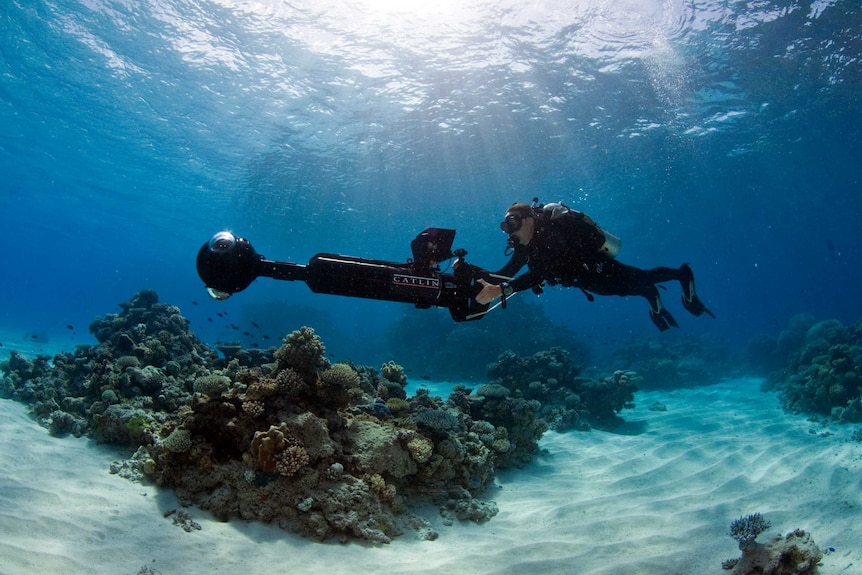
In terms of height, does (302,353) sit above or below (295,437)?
above

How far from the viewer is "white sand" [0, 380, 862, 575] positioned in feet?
12.6

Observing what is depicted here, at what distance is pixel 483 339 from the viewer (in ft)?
75.4

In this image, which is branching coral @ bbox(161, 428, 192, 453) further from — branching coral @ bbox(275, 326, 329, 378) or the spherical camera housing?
the spherical camera housing

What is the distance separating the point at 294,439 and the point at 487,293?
2.85m

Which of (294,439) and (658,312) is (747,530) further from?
(294,439)

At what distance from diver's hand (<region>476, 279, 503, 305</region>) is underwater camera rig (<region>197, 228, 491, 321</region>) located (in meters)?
0.06

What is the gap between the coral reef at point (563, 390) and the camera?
445 inches

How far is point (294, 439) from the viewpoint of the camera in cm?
504

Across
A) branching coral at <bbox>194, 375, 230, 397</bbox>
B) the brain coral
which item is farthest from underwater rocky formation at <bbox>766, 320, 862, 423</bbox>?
branching coral at <bbox>194, 375, 230, 397</bbox>

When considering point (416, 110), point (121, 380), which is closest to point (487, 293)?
point (121, 380)

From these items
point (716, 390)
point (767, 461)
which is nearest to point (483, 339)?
point (716, 390)

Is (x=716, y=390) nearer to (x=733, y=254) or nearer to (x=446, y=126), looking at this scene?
(x=446, y=126)

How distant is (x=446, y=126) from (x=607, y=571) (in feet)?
68.7

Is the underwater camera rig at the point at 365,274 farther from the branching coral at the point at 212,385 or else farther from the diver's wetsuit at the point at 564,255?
the branching coral at the point at 212,385
